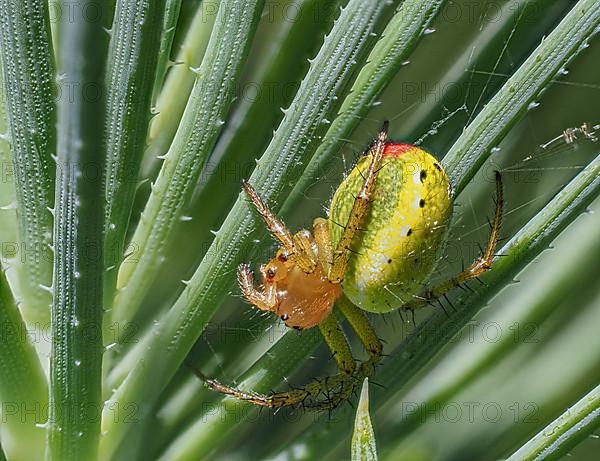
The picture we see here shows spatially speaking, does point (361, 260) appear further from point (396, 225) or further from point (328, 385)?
point (328, 385)

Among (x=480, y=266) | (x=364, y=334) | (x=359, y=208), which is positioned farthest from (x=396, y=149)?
(x=364, y=334)

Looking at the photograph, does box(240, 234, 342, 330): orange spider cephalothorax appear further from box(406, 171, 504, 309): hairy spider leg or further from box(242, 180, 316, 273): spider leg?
box(406, 171, 504, 309): hairy spider leg

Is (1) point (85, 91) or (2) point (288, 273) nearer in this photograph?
(1) point (85, 91)

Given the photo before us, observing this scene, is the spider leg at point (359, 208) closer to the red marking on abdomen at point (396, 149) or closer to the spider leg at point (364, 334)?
the red marking on abdomen at point (396, 149)

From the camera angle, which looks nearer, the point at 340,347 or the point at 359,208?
the point at 359,208

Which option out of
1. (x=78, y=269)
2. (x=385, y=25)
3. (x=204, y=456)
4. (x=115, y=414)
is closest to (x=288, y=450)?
(x=204, y=456)

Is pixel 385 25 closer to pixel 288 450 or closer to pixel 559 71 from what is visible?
pixel 559 71

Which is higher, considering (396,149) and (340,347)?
(396,149)
